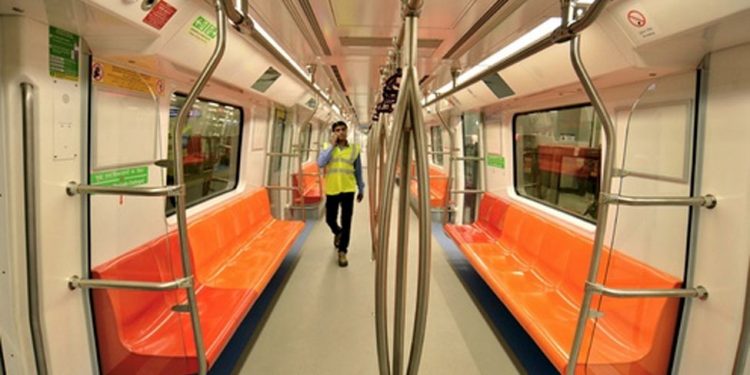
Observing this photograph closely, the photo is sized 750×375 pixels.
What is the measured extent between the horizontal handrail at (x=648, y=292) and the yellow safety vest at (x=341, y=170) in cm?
333

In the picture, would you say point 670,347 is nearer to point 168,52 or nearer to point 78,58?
Answer: point 168,52

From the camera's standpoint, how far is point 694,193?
72.3 inches

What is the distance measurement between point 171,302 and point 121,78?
1495 mm

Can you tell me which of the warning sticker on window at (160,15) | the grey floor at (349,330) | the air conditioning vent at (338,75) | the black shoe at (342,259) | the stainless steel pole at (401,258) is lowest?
the grey floor at (349,330)

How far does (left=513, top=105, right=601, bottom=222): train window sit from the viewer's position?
336 cm

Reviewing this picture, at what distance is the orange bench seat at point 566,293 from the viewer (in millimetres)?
2010

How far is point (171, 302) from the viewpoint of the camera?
2.54m

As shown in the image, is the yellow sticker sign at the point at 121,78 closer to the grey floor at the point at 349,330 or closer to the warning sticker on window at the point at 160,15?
the warning sticker on window at the point at 160,15

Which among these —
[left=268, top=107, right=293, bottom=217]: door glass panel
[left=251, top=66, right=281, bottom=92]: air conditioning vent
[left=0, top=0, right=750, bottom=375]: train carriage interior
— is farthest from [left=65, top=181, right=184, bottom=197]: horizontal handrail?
[left=268, top=107, right=293, bottom=217]: door glass panel

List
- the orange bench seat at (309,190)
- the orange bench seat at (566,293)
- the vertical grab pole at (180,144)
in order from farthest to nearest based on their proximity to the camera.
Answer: the orange bench seat at (309,190) → the orange bench seat at (566,293) → the vertical grab pole at (180,144)

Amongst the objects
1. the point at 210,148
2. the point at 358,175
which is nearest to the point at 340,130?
the point at 358,175

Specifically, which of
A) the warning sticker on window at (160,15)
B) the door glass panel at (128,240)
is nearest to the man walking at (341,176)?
the door glass panel at (128,240)

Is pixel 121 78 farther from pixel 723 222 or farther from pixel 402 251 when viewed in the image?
pixel 723 222

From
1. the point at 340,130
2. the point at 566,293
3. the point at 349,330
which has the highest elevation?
the point at 340,130
